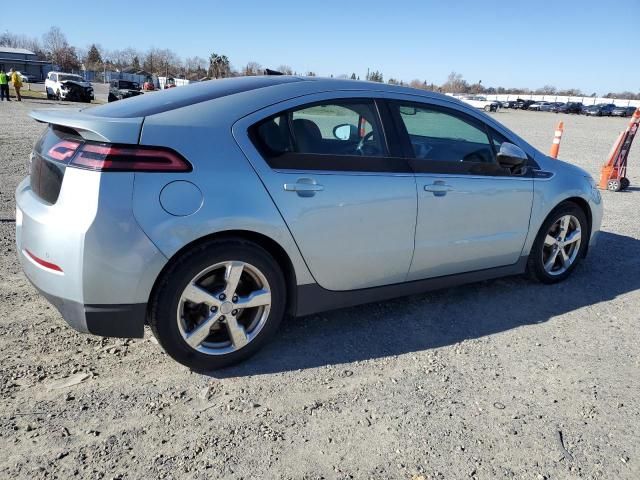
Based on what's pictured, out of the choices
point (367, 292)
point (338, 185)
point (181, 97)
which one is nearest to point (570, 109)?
point (367, 292)

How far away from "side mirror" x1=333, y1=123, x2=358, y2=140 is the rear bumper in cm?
167

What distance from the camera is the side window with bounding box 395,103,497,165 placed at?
12.2 ft

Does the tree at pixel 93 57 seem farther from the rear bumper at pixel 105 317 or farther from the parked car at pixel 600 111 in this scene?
the rear bumper at pixel 105 317

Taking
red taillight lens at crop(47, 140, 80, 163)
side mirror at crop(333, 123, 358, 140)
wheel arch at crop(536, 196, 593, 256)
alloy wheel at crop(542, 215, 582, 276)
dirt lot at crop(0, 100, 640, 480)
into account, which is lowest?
dirt lot at crop(0, 100, 640, 480)

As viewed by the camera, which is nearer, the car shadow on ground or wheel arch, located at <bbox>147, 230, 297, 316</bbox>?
wheel arch, located at <bbox>147, 230, 297, 316</bbox>

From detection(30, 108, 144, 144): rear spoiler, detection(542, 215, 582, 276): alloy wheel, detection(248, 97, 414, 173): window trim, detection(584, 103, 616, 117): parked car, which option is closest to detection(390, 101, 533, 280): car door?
detection(248, 97, 414, 173): window trim

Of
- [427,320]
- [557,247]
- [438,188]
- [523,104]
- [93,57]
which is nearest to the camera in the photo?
[438,188]

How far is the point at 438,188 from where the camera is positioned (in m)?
3.55

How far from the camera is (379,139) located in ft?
11.3

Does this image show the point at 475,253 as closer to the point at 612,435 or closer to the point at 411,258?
the point at 411,258

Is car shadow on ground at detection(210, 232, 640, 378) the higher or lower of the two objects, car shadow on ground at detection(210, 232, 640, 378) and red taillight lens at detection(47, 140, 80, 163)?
the lower

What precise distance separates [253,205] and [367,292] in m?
1.10

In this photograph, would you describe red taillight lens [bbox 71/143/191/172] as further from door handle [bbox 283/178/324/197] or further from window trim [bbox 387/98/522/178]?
window trim [bbox 387/98/522/178]

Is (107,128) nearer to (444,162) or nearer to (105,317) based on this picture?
(105,317)
